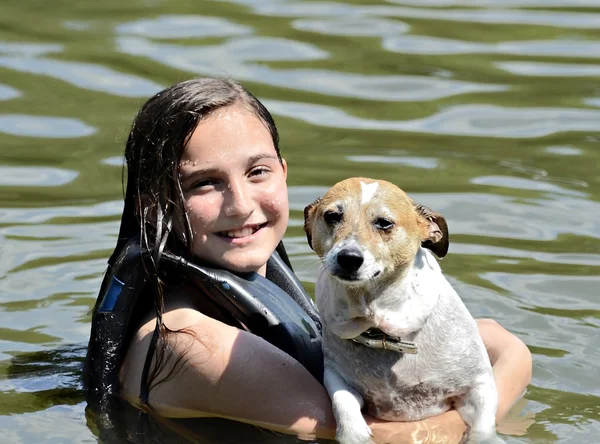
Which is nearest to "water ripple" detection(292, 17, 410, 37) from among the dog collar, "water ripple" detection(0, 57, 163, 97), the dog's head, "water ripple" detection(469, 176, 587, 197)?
"water ripple" detection(0, 57, 163, 97)

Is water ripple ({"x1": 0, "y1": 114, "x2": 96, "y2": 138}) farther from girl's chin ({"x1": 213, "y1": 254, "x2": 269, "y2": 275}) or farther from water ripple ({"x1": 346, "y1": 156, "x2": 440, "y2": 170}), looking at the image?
girl's chin ({"x1": 213, "y1": 254, "x2": 269, "y2": 275})

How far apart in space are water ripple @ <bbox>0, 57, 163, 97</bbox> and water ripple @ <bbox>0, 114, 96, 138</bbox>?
0.66 m

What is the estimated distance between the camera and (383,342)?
15.1ft

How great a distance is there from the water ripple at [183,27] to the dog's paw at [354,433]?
7647mm

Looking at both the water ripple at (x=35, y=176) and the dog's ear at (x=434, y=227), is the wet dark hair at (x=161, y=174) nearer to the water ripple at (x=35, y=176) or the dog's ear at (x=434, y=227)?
the dog's ear at (x=434, y=227)

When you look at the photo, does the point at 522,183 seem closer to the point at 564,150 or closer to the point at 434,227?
the point at 564,150

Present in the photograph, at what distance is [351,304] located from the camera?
460 centimetres

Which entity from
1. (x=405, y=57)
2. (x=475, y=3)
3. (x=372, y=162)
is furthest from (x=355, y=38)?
(x=372, y=162)

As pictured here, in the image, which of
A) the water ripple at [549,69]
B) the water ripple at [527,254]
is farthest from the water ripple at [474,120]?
the water ripple at [527,254]

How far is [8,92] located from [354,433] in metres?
6.84

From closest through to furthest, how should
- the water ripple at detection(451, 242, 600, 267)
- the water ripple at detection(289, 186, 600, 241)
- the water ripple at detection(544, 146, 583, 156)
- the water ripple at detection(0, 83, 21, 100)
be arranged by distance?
the water ripple at detection(451, 242, 600, 267)
the water ripple at detection(289, 186, 600, 241)
the water ripple at detection(544, 146, 583, 156)
the water ripple at detection(0, 83, 21, 100)

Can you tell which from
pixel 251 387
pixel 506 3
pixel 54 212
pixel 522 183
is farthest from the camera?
pixel 506 3

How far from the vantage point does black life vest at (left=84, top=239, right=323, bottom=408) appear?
16.4 feet

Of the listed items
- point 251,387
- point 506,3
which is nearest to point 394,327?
point 251,387
